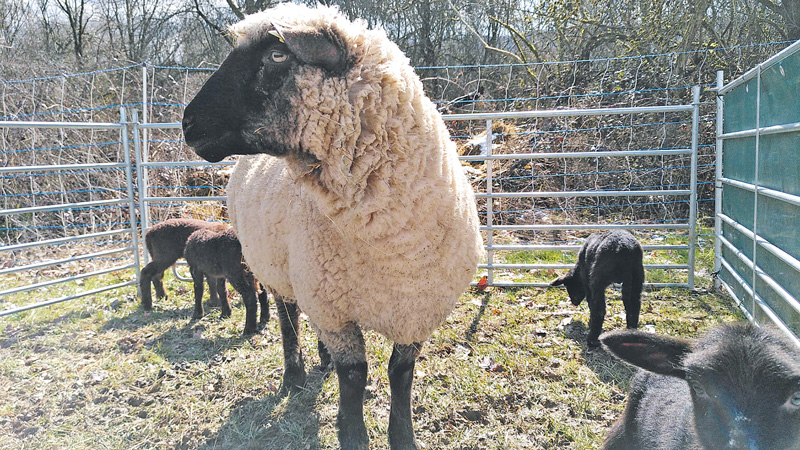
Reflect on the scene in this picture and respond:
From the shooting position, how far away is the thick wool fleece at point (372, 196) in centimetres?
219

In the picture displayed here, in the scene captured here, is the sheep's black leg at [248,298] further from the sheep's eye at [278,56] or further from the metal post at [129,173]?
the sheep's eye at [278,56]

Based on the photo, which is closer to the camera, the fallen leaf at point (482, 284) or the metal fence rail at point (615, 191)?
the metal fence rail at point (615, 191)

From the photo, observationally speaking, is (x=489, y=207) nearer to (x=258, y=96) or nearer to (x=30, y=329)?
(x=258, y=96)

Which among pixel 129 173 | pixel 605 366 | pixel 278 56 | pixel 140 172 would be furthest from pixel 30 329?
pixel 605 366

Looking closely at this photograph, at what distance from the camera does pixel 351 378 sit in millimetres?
2713

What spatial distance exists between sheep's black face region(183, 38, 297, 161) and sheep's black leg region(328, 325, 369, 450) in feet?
3.57

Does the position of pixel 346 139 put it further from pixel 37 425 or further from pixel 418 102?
pixel 37 425

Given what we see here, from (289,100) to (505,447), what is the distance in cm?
230

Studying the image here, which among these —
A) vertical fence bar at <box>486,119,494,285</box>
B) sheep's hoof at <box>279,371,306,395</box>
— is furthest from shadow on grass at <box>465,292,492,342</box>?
sheep's hoof at <box>279,371,306,395</box>

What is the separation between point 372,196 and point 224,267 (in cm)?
318

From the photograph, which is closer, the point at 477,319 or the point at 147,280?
the point at 477,319

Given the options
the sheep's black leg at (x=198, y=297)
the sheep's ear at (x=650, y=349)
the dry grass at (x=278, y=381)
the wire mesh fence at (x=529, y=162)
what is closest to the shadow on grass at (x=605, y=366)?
the dry grass at (x=278, y=381)

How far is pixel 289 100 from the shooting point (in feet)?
7.21

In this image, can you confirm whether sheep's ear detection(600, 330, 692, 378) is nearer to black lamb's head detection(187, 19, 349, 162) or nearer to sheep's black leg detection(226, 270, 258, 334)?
black lamb's head detection(187, 19, 349, 162)
